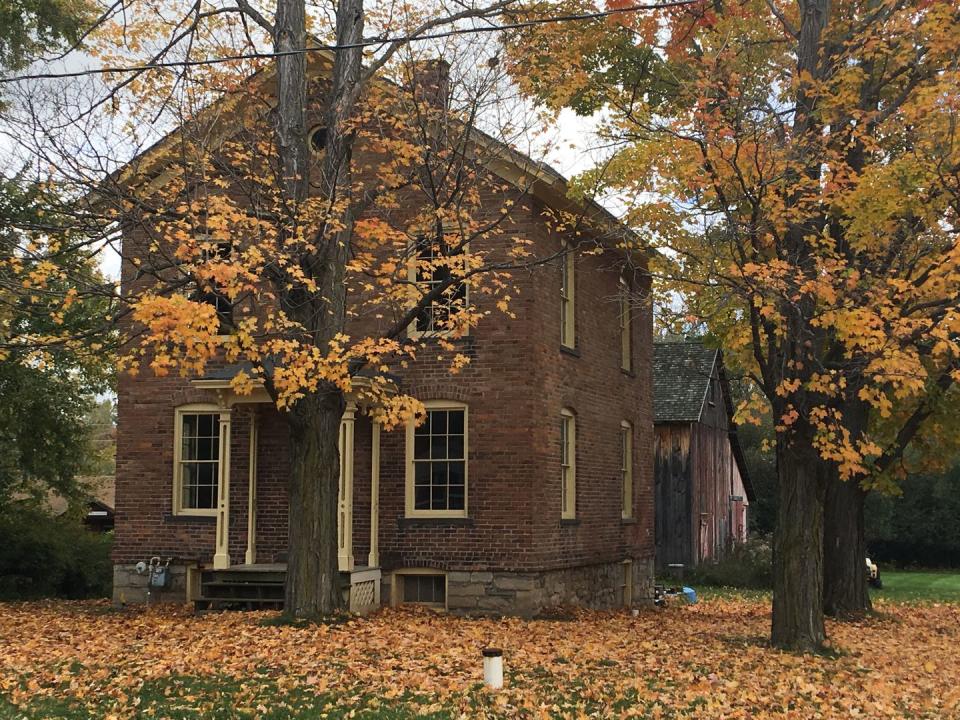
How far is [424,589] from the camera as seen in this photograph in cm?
1992

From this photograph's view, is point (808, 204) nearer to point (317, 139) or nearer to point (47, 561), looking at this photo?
point (317, 139)

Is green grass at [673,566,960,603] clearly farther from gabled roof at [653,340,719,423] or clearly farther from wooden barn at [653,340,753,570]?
gabled roof at [653,340,719,423]

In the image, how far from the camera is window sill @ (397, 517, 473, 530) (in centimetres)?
1955

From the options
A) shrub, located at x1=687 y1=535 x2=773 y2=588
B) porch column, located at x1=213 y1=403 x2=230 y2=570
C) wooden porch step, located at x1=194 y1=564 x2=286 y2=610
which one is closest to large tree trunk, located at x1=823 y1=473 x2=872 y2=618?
wooden porch step, located at x1=194 y1=564 x2=286 y2=610

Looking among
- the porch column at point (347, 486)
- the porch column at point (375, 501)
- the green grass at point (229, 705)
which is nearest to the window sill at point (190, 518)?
the porch column at point (347, 486)

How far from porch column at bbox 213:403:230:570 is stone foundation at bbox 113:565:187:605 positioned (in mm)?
991

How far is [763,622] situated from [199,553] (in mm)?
9888

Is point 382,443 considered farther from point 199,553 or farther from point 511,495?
point 199,553

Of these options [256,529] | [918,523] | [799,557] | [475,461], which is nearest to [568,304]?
[475,461]

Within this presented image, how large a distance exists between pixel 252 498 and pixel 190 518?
137cm

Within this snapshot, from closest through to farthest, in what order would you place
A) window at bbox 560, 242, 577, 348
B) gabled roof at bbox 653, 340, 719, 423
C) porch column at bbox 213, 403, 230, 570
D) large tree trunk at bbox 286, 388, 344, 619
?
large tree trunk at bbox 286, 388, 344, 619
porch column at bbox 213, 403, 230, 570
window at bbox 560, 242, 577, 348
gabled roof at bbox 653, 340, 719, 423

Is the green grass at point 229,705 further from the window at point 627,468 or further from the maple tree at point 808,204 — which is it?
the window at point 627,468

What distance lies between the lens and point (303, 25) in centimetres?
1652

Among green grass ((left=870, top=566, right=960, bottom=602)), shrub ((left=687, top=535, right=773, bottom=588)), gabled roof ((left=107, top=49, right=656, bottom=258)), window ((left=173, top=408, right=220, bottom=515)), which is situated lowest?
green grass ((left=870, top=566, right=960, bottom=602))
